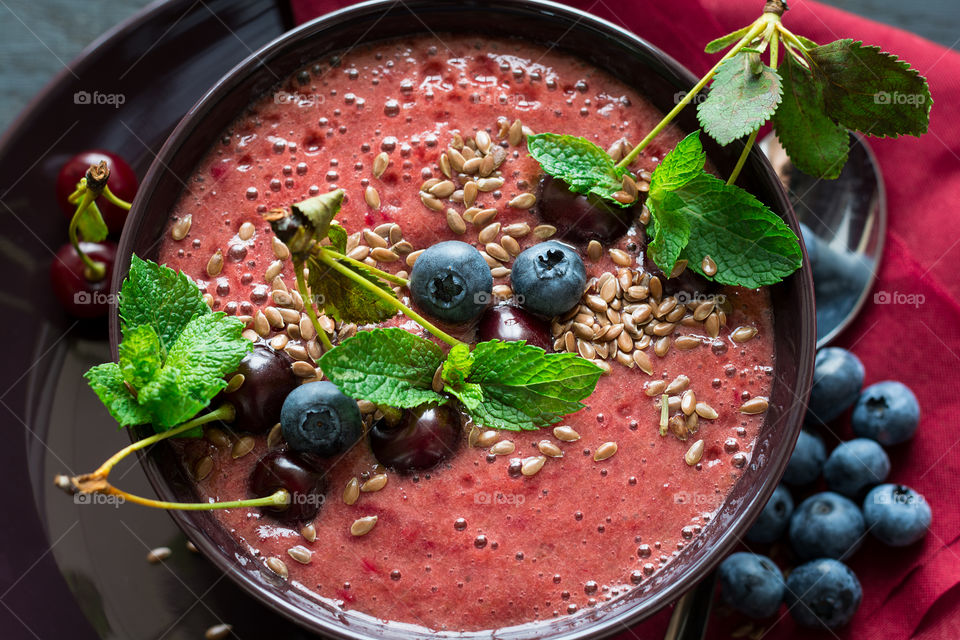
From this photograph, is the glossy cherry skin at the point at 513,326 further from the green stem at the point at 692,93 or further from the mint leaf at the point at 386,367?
the green stem at the point at 692,93

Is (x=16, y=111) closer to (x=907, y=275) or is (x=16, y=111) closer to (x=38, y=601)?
(x=38, y=601)

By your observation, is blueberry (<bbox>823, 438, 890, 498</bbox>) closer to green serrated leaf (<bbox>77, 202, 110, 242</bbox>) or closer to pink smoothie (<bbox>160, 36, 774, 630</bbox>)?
pink smoothie (<bbox>160, 36, 774, 630</bbox>)

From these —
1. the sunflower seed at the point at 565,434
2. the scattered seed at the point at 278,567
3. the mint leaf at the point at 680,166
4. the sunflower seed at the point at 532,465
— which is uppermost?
the mint leaf at the point at 680,166

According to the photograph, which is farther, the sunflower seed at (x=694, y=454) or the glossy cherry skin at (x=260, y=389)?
the sunflower seed at (x=694, y=454)

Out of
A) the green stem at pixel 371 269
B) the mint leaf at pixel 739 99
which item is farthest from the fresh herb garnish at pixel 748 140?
the green stem at pixel 371 269

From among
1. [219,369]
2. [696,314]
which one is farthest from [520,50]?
[219,369]

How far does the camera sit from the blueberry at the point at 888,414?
2.35 metres

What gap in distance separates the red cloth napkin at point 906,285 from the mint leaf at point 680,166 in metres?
0.74

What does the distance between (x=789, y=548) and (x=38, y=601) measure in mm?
1958

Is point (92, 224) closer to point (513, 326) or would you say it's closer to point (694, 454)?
point (513, 326)

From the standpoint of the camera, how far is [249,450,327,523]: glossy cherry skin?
177 cm

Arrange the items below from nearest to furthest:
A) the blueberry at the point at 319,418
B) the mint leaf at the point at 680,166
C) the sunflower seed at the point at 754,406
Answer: the blueberry at the point at 319,418
the mint leaf at the point at 680,166
the sunflower seed at the point at 754,406

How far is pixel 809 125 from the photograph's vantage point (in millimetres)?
1970

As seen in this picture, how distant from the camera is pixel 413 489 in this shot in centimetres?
183
